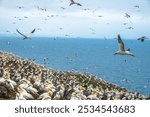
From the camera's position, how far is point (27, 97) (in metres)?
22.2

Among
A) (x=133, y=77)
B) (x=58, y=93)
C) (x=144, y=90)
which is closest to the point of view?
(x=58, y=93)

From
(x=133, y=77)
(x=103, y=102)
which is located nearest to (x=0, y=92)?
(x=103, y=102)

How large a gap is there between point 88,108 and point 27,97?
5103 millimetres

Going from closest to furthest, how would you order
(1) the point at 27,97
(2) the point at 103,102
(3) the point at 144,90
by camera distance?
(2) the point at 103,102, (1) the point at 27,97, (3) the point at 144,90

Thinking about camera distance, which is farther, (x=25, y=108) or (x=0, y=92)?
(x=0, y=92)

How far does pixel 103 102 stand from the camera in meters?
19.5

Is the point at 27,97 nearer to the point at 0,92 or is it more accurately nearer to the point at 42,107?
the point at 0,92

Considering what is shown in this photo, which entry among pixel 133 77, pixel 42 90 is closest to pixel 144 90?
pixel 133 77

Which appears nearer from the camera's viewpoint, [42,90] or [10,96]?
[10,96]

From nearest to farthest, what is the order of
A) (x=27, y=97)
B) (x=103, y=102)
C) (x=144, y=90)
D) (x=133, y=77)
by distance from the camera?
(x=103, y=102)
(x=27, y=97)
(x=144, y=90)
(x=133, y=77)

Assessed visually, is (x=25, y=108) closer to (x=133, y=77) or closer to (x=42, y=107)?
(x=42, y=107)

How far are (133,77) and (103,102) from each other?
111 meters

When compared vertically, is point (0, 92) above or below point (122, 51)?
below

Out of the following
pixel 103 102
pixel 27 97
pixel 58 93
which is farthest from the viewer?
pixel 58 93
